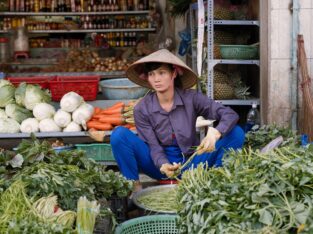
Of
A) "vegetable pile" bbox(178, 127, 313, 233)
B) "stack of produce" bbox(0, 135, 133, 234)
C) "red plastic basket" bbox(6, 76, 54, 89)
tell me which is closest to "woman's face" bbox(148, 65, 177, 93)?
"stack of produce" bbox(0, 135, 133, 234)

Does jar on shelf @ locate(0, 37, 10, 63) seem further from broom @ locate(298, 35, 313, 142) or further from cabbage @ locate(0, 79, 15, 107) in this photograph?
broom @ locate(298, 35, 313, 142)

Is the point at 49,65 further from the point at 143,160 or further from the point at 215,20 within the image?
the point at 143,160

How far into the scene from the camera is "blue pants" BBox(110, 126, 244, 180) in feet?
13.8

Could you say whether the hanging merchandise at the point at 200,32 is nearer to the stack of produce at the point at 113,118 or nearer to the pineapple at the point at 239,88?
the pineapple at the point at 239,88

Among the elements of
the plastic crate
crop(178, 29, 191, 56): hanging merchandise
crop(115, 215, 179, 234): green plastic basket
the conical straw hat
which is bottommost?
crop(115, 215, 179, 234): green plastic basket

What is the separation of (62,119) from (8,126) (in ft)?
1.62

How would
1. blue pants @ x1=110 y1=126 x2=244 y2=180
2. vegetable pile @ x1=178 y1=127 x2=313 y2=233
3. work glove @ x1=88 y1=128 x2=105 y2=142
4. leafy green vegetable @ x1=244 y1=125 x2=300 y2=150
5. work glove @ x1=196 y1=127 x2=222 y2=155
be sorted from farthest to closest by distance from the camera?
1. work glove @ x1=88 y1=128 x2=105 y2=142
2. leafy green vegetable @ x1=244 y1=125 x2=300 y2=150
3. blue pants @ x1=110 y1=126 x2=244 y2=180
4. work glove @ x1=196 y1=127 x2=222 y2=155
5. vegetable pile @ x1=178 y1=127 x2=313 y2=233

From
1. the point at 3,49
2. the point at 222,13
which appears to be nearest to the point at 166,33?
the point at 3,49

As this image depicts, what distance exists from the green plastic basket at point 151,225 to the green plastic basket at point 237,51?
341cm

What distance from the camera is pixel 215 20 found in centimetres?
613

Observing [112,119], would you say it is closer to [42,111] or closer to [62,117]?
[62,117]

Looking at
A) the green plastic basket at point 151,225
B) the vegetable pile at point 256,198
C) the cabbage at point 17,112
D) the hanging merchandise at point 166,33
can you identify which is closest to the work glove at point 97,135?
the cabbage at point 17,112

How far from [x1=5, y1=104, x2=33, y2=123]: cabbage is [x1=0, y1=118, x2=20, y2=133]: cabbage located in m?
0.07

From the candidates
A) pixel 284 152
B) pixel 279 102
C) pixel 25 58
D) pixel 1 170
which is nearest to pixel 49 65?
pixel 25 58
